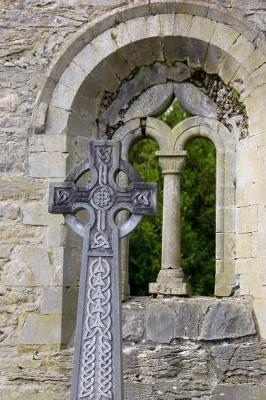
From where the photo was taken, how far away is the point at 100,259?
3910 mm

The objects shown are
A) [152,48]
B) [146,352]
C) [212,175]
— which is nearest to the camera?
[146,352]

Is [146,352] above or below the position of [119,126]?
below

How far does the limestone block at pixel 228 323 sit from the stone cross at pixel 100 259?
1843 mm

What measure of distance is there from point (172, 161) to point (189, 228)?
6.07 meters

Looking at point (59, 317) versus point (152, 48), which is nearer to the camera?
point (59, 317)

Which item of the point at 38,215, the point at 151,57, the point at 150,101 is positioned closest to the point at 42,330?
the point at 38,215

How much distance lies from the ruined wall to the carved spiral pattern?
177 centimetres

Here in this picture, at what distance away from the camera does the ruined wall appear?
17.9 feet

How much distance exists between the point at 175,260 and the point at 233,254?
481 mm

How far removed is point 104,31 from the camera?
584 centimetres

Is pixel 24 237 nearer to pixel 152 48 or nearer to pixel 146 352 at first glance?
pixel 146 352

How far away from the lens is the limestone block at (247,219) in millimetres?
5621

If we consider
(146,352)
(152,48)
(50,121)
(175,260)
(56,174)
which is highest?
(152,48)

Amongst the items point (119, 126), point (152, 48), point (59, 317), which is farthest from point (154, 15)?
point (59, 317)
